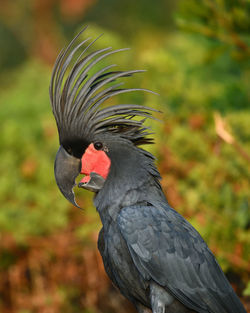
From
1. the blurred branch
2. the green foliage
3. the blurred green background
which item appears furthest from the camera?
the green foliage

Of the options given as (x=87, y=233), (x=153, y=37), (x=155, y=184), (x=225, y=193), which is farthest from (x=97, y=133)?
(x=153, y=37)

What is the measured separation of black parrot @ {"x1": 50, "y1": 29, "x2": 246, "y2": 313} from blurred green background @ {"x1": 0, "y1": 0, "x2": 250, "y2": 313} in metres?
1.10

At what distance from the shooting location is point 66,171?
9.70ft

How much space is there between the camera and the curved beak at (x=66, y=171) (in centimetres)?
295

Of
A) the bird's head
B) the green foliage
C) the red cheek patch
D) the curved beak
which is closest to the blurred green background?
the green foliage

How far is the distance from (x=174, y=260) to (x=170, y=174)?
211cm

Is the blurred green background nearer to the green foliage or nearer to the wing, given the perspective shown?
the green foliage

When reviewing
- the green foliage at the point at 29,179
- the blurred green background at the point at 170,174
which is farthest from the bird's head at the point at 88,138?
the green foliage at the point at 29,179

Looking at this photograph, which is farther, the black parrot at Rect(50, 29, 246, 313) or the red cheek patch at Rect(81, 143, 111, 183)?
the red cheek patch at Rect(81, 143, 111, 183)

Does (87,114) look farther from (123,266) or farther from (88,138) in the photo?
(123,266)

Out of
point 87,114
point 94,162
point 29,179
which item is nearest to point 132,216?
point 94,162

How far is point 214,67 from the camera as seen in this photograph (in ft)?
18.8

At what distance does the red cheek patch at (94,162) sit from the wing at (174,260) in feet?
0.95

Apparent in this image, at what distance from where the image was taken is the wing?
274cm
